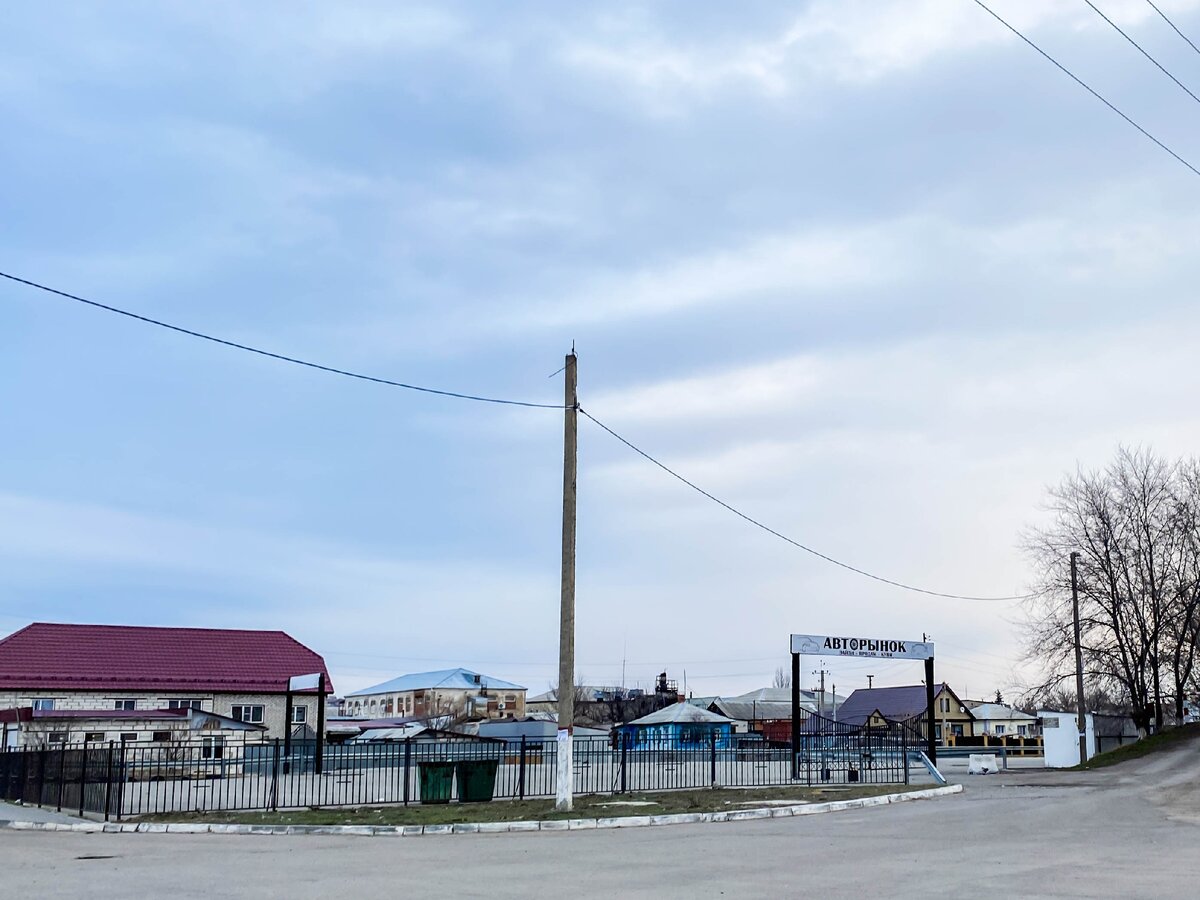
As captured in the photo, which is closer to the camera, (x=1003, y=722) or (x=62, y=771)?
(x=62, y=771)

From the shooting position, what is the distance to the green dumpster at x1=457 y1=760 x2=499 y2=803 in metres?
24.9

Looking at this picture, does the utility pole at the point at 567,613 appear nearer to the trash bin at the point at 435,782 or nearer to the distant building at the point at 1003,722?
the trash bin at the point at 435,782

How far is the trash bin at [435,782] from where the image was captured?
2458 cm

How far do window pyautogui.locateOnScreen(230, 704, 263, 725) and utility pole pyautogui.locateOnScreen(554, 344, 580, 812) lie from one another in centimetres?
4739

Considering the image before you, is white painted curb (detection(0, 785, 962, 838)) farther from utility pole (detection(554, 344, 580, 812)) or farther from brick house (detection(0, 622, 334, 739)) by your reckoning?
brick house (detection(0, 622, 334, 739))

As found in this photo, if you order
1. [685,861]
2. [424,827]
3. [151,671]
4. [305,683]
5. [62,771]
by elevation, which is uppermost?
[151,671]

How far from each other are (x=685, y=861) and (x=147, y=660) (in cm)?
5889

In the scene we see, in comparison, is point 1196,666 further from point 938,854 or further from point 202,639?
point 202,639

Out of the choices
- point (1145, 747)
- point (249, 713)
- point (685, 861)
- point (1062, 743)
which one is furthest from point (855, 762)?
point (249, 713)

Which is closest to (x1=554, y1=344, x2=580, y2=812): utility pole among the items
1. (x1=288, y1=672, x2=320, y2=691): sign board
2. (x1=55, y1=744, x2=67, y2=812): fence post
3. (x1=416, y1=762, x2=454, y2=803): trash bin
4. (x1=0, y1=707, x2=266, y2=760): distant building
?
(x1=416, y1=762, x2=454, y2=803): trash bin

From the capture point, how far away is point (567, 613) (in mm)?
23156

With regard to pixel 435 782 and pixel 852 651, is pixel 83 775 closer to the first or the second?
pixel 435 782

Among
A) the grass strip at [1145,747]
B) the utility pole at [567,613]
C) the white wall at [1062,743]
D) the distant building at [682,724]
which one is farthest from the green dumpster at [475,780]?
the distant building at [682,724]

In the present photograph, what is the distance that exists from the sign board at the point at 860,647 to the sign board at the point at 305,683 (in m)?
15.7
